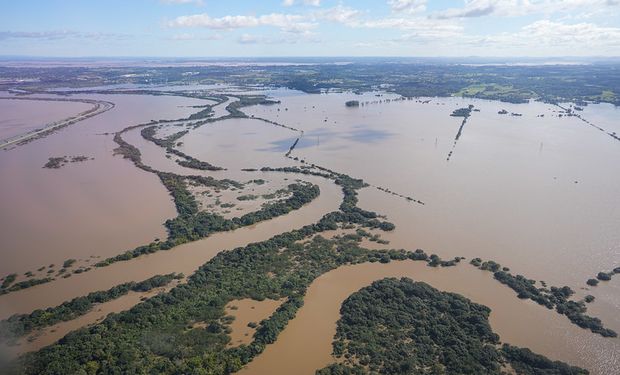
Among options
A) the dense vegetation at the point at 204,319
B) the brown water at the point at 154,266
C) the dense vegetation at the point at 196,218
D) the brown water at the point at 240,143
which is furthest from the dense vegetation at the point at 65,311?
the brown water at the point at 240,143

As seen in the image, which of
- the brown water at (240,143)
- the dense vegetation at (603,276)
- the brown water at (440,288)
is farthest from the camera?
the brown water at (240,143)

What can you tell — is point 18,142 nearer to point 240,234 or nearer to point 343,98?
point 240,234

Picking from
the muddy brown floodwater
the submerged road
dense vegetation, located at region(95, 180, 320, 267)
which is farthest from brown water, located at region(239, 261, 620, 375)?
the submerged road

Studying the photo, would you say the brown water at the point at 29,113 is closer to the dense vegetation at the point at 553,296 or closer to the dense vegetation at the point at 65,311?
the dense vegetation at the point at 65,311

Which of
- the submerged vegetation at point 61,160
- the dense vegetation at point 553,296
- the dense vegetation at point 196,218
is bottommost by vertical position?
the dense vegetation at point 553,296

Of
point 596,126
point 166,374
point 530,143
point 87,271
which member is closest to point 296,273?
point 166,374

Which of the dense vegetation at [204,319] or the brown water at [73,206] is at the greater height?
the brown water at [73,206]
